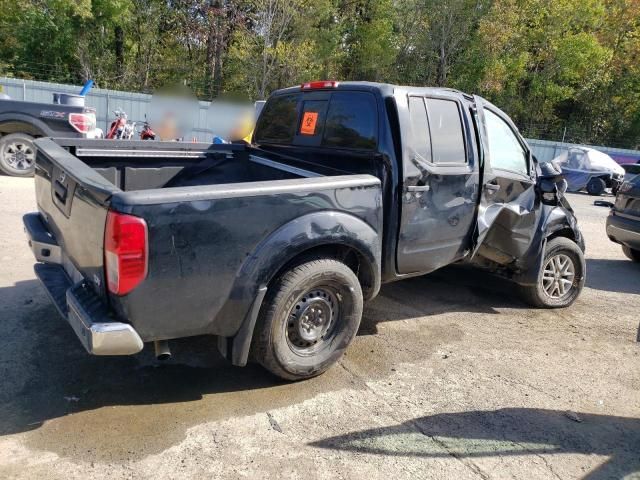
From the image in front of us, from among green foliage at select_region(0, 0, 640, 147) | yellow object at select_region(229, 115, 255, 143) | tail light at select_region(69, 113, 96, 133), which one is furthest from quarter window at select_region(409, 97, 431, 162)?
green foliage at select_region(0, 0, 640, 147)

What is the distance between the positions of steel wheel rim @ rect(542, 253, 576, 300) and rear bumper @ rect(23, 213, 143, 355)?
4278 millimetres

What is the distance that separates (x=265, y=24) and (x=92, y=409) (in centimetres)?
2259

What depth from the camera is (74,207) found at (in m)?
3.34

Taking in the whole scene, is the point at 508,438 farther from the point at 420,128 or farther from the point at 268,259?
the point at 420,128

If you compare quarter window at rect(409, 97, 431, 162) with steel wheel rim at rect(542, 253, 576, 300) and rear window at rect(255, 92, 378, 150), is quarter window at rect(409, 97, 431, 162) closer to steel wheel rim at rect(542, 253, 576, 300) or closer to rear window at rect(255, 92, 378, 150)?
rear window at rect(255, 92, 378, 150)

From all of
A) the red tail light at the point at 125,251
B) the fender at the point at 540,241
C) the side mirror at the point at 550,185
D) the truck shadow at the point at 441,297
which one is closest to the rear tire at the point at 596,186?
the truck shadow at the point at 441,297

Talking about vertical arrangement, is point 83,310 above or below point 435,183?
below

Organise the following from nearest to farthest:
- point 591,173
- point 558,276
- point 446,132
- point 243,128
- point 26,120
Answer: point 446,132
point 558,276
point 26,120
point 243,128
point 591,173

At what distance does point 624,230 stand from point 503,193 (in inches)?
166

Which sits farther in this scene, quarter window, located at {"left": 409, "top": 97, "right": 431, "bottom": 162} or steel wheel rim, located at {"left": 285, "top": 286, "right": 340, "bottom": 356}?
quarter window, located at {"left": 409, "top": 97, "right": 431, "bottom": 162}

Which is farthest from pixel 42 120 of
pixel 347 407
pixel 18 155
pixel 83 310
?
pixel 347 407

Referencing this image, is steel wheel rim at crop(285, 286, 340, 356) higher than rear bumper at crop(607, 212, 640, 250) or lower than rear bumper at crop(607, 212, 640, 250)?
lower

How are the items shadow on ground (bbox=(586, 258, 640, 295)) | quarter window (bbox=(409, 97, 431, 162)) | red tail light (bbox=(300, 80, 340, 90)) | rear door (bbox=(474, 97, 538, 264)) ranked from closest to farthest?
quarter window (bbox=(409, 97, 431, 162)) < red tail light (bbox=(300, 80, 340, 90)) < rear door (bbox=(474, 97, 538, 264)) < shadow on ground (bbox=(586, 258, 640, 295))

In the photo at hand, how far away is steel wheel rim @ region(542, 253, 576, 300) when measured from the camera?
5.66 meters
